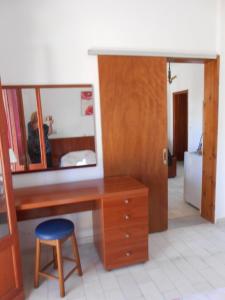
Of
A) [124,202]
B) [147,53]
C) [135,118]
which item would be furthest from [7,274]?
[147,53]

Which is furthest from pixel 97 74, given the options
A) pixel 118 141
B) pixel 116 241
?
pixel 116 241

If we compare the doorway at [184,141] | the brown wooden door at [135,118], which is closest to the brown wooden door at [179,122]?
the doorway at [184,141]

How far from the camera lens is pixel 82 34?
7.93ft

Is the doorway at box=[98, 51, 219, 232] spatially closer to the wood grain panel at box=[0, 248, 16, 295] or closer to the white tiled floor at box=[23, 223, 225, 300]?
the white tiled floor at box=[23, 223, 225, 300]

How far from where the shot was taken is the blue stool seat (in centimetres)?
194

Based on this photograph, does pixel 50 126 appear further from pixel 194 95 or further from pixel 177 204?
pixel 194 95

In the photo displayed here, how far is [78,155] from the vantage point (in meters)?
2.56

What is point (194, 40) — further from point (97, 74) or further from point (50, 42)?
point (50, 42)

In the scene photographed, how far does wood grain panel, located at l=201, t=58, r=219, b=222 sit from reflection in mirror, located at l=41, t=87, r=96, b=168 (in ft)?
4.87

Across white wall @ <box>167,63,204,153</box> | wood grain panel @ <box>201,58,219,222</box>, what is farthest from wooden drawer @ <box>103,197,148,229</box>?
white wall @ <box>167,63,204,153</box>

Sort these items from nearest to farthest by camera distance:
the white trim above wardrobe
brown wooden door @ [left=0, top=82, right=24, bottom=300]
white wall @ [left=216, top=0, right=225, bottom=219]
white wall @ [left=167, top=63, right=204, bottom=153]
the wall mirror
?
brown wooden door @ [left=0, top=82, right=24, bottom=300] → the wall mirror → the white trim above wardrobe → white wall @ [left=216, top=0, right=225, bottom=219] → white wall @ [left=167, top=63, right=204, bottom=153]

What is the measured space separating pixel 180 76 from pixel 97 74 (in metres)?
3.18

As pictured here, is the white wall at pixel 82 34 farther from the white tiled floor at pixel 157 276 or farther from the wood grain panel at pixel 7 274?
the wood grain panel at pixel 7 274

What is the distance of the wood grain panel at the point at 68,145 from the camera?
8.14 ft
